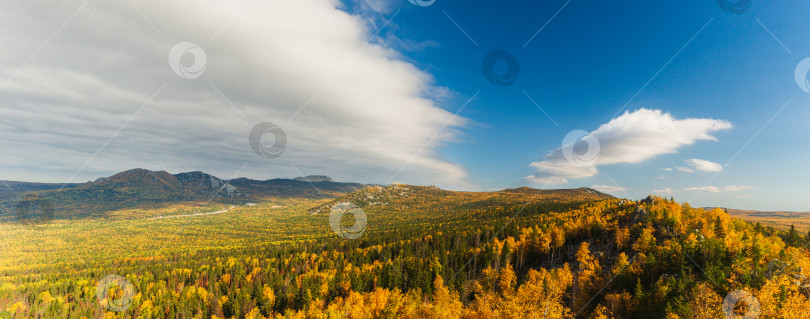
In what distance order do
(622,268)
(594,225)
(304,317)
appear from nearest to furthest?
(622,268) → (304,317) → (594,225)

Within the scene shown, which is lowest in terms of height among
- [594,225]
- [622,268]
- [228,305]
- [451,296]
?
[228,305]

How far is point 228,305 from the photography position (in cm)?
10212

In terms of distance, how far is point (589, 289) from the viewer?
3191 inches

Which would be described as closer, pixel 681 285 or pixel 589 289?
pixel 681 285

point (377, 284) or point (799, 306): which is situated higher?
point (799, 306)

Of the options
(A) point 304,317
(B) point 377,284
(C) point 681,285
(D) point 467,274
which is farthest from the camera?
(D) point 467,274

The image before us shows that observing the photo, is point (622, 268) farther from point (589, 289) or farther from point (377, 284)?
point (377, 284)

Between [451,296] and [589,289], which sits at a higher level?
[589,289]

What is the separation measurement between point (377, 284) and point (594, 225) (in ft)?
332

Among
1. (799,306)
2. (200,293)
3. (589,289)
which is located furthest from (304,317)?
(799,306)

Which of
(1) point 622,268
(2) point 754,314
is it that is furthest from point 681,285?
(1) point 622,268

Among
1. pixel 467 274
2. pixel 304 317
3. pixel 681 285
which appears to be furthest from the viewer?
pixel 467 274

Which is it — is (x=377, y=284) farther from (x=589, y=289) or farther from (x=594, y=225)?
(x=594, y=225)

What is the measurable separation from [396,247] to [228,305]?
7753 centimetres
